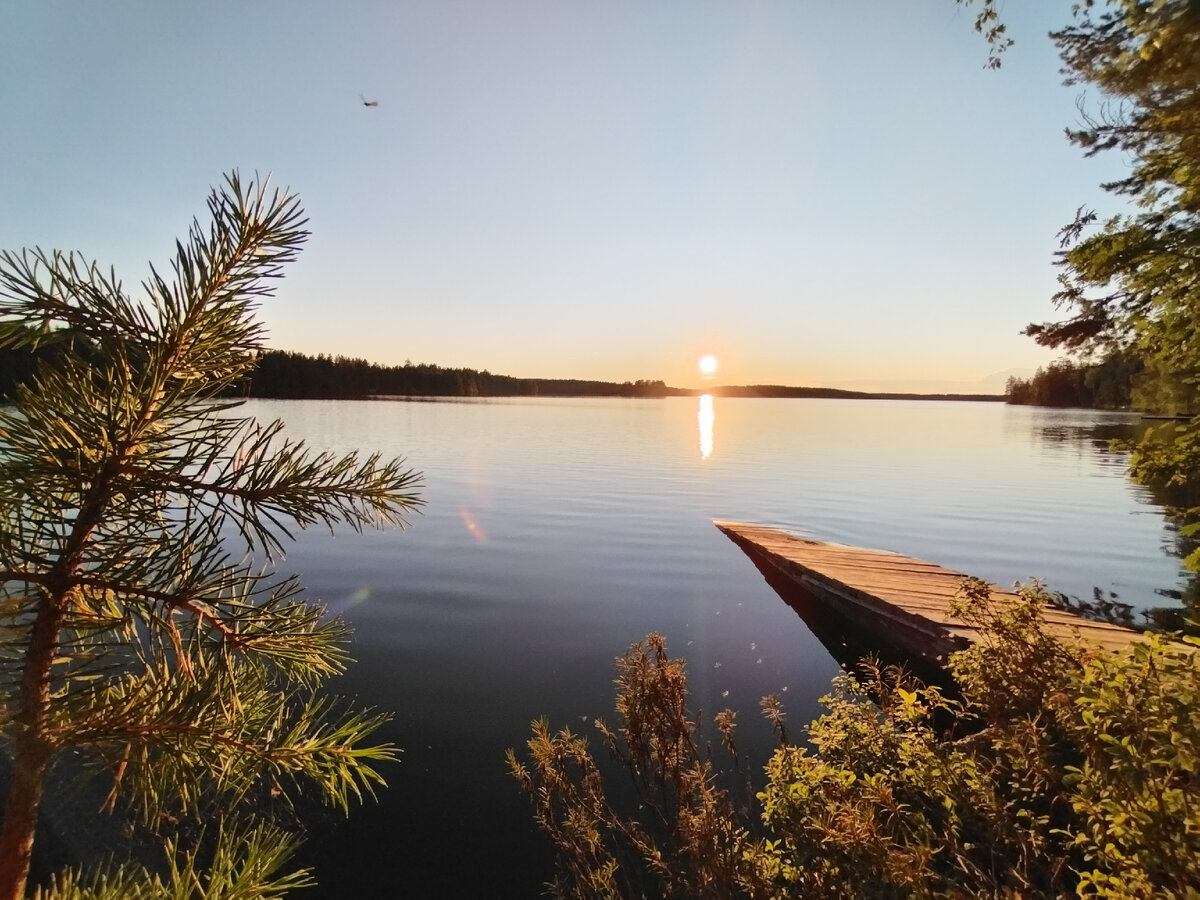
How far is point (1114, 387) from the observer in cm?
8331

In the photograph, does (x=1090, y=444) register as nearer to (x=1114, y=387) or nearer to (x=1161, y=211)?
(x=1114, y=387)

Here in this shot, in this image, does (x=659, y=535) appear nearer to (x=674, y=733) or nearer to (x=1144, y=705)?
(x=674, y=733)

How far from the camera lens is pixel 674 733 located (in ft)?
14.6

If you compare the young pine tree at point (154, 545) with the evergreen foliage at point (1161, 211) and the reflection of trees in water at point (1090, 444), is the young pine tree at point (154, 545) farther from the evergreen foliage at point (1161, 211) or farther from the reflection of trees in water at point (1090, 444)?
the reflection of trees in water at point (1090, 444)

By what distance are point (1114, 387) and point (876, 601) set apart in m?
97.8

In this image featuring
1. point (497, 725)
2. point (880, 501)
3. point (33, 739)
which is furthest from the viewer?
point (880, 501)

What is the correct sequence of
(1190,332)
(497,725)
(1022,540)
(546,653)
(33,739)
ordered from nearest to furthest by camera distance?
(33,739), (1190,332), (497,725), (546,653), (1022,540)

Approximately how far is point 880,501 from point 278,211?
29.8 m

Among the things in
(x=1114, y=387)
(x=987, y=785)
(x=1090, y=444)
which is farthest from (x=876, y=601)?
(x=1114, y=387)

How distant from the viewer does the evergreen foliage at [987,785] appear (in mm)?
2051

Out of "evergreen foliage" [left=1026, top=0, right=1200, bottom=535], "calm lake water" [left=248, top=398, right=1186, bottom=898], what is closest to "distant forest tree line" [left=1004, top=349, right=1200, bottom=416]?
"evergreen foliage" [left=1026, top=0, right=1200, bottom=535]

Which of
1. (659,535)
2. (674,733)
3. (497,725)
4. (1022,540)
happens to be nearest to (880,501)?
(1022,540)

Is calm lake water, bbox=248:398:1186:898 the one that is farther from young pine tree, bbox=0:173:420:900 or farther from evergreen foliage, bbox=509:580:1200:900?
young pine tree, bbox=0:173:420:900

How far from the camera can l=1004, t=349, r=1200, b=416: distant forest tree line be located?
10.4 meters
